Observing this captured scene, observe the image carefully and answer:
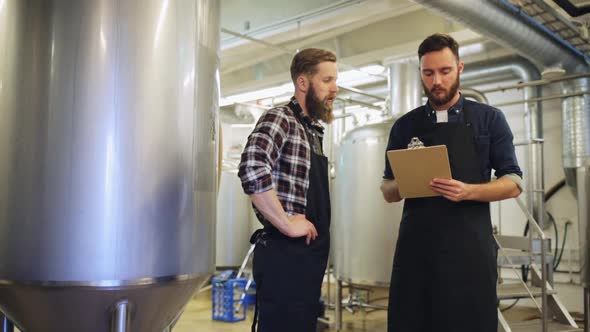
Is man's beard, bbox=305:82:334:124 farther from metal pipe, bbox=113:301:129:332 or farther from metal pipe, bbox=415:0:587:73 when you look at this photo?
metal pipe, bbox=415:0:587:73

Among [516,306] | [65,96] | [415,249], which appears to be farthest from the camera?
[516,306]

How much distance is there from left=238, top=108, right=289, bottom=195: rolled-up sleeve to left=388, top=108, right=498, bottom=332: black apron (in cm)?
52

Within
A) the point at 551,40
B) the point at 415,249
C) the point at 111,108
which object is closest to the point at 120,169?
the point at 111,108

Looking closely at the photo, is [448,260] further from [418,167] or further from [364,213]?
[364,213]

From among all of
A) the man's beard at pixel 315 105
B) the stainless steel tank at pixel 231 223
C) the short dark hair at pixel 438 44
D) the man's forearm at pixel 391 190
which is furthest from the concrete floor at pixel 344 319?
the short dark hair at pixel 438 44

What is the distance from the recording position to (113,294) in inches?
56.8

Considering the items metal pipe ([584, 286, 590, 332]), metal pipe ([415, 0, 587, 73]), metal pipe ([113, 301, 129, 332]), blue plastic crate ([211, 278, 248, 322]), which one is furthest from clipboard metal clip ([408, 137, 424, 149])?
metal pipe ([584, 286, 590, 332])

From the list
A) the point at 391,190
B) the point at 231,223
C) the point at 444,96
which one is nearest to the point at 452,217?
the point at 391,190

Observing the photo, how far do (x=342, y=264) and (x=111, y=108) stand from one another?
3.63 meters

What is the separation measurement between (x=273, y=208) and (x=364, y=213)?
10.1ft

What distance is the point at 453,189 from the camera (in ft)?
5.52

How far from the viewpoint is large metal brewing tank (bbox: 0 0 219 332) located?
1.42 m

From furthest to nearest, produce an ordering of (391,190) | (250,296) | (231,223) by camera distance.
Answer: (231,223)
(250,296)
(391,190)

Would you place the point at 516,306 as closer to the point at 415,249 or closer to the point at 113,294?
the point at 415,249
